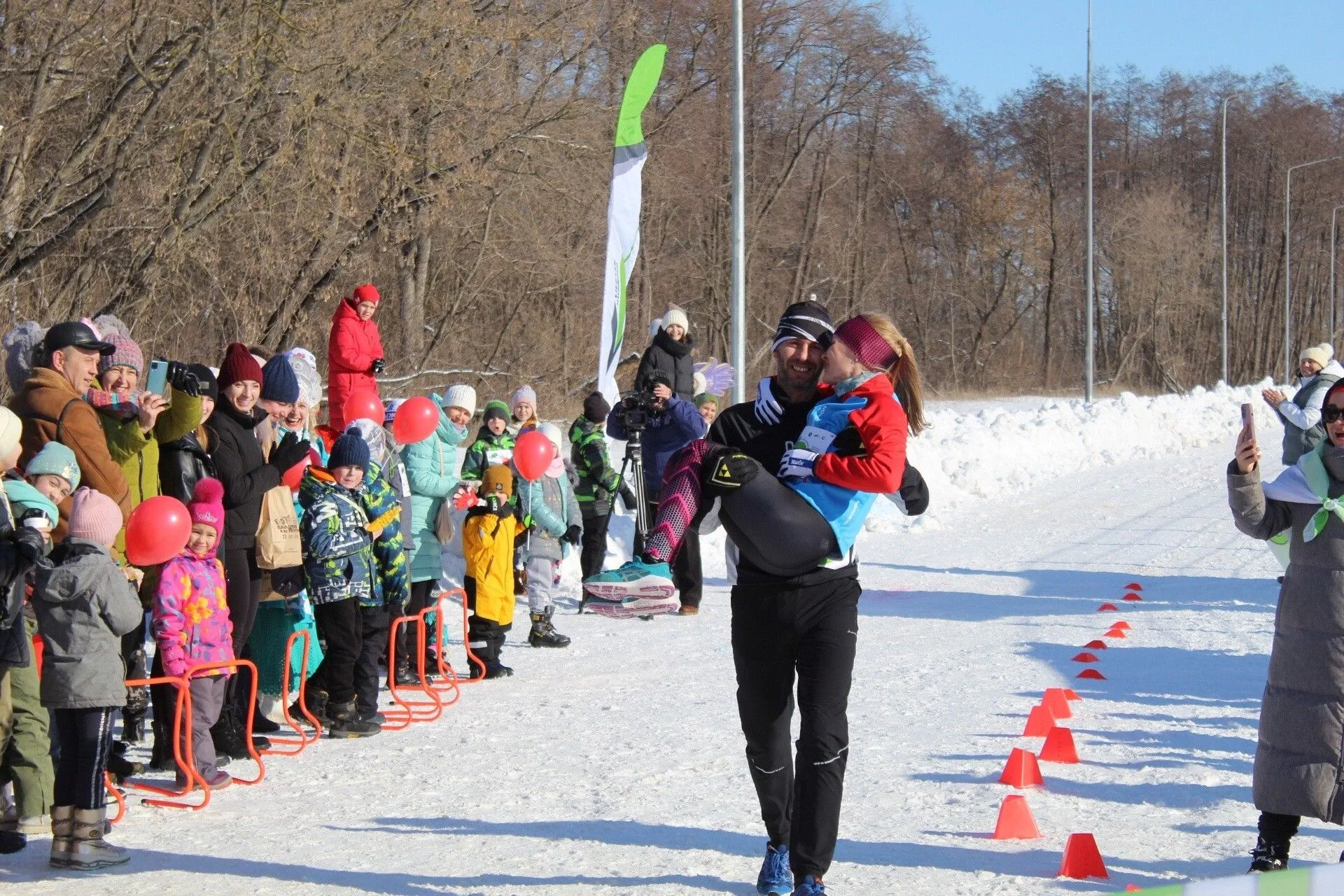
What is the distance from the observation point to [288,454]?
7762 millimetres

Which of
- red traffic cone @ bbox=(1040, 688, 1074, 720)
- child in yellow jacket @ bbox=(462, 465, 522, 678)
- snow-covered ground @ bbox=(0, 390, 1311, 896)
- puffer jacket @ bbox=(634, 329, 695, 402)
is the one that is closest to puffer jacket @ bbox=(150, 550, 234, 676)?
snow-covered ground @ bbox=(0, 390, 1311, 896)

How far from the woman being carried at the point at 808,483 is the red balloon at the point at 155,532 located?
2300 mm

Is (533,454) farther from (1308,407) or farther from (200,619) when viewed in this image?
(1308,407)

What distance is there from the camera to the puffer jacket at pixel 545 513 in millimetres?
10305

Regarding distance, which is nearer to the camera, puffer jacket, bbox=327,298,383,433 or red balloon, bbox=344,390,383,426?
red balloon, bbox=344,390,383,426

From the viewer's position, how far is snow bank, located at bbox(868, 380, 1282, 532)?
20.0m

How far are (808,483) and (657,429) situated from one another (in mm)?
6775

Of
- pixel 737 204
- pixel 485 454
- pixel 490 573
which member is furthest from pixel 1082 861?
pixel 737 204

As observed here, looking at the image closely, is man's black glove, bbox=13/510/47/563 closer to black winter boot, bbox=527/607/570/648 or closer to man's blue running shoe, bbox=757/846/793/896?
man's blue running shoe, bbox=757/846/793/896

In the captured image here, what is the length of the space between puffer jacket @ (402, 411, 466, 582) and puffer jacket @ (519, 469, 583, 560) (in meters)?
0.68

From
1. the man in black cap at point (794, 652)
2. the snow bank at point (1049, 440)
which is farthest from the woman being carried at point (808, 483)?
the snow bank at point (1049, 440)

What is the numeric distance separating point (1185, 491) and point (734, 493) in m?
17.4

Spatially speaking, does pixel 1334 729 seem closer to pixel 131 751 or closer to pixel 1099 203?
pixel 131 751

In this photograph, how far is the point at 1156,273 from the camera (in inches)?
2272
